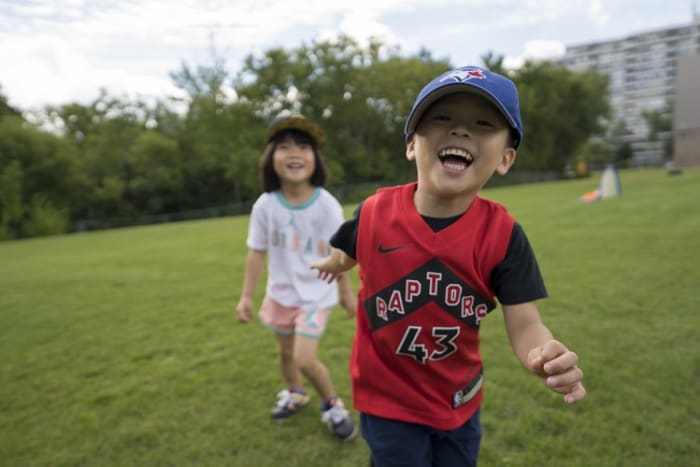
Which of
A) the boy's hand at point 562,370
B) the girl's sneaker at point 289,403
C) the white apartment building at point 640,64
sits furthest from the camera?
the white apartment building at point 640,64

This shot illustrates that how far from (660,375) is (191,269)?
8.13m

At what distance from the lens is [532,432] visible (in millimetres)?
2766

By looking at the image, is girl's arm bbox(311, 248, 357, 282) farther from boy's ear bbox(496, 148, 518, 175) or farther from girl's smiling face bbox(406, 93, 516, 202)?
boy's ear bbox(496, 148, 518, 175)

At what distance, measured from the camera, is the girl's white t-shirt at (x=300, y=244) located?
2941 millimetres

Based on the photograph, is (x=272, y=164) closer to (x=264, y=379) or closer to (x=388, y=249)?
(x=388, y=249)

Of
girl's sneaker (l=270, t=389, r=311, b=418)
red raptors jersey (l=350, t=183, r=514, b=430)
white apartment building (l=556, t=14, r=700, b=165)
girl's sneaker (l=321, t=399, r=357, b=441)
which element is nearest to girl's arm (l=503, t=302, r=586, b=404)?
red raptors jersey (l=350, t=183, r=514, b=430)

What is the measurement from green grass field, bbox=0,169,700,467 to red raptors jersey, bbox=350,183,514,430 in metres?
1.06

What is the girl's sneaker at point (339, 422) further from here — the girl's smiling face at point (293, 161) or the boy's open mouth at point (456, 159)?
the boy's open mouth at point (456, 159)

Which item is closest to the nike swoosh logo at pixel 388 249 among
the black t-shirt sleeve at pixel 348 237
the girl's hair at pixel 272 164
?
the black t-shirt sleeve at pixel 348 237

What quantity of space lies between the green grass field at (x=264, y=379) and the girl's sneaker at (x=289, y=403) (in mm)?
65

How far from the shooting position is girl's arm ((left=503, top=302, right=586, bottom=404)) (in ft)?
4.15

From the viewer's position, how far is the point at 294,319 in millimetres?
3018

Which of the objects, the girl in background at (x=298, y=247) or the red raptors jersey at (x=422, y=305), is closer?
the red raptors jersey at (x=422, y=305)

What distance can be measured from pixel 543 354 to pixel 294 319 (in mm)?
1954
